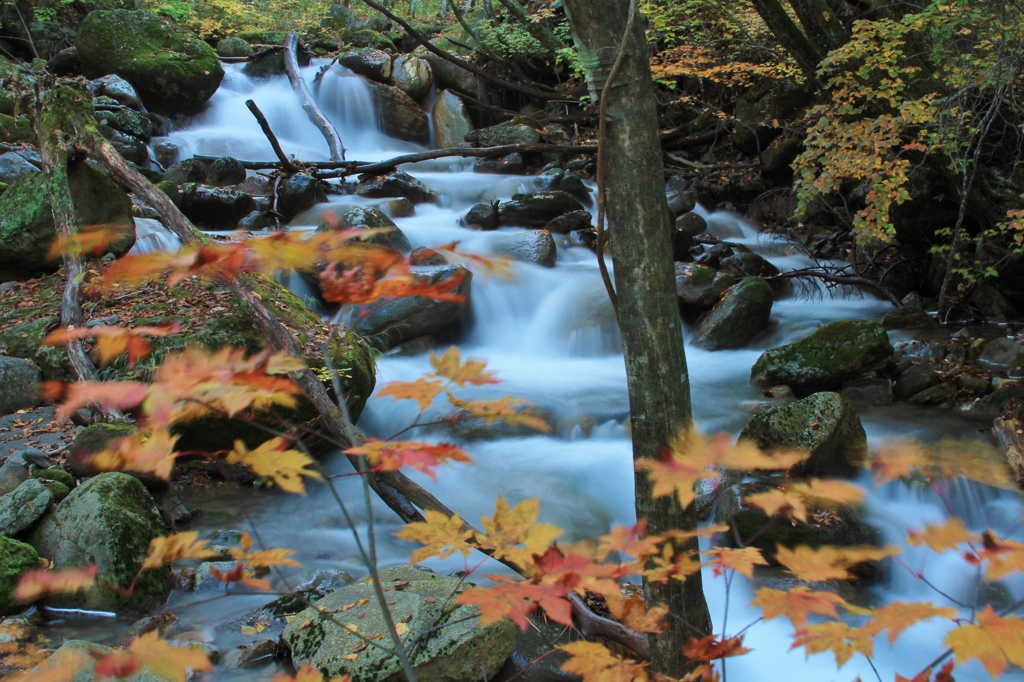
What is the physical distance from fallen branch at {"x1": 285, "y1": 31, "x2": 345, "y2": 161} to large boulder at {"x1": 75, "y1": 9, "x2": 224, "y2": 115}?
168cm

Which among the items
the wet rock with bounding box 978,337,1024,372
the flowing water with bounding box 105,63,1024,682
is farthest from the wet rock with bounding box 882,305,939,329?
the wet rock with bounding box 978,337,1024,372

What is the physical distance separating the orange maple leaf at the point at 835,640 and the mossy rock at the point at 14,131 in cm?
1189

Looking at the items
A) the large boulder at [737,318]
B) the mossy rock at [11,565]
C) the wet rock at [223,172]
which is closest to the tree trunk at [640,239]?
the mossy rock at [11,565]

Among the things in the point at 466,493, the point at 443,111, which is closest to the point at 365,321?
the point at 466,493

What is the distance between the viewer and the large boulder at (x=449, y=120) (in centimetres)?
1566

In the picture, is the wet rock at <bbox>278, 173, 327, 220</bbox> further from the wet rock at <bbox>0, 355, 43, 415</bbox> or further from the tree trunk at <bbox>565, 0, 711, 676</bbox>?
the tree trunk at <bbox>565, 0, 711, 676</bbox>

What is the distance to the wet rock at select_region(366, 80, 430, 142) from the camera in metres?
15.2

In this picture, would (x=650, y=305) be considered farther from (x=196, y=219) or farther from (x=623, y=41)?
(x=196, y=219)

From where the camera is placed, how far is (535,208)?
10555 mm

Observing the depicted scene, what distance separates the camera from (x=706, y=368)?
298 inches

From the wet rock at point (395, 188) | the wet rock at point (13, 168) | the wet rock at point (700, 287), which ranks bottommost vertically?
the wet rock at point (700, 287)

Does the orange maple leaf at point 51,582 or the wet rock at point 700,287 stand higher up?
the wet rock at point 700,287

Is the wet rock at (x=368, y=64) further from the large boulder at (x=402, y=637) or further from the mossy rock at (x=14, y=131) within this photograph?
the large boulder at (x=402, y=637)

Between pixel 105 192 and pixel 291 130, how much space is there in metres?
8.04
